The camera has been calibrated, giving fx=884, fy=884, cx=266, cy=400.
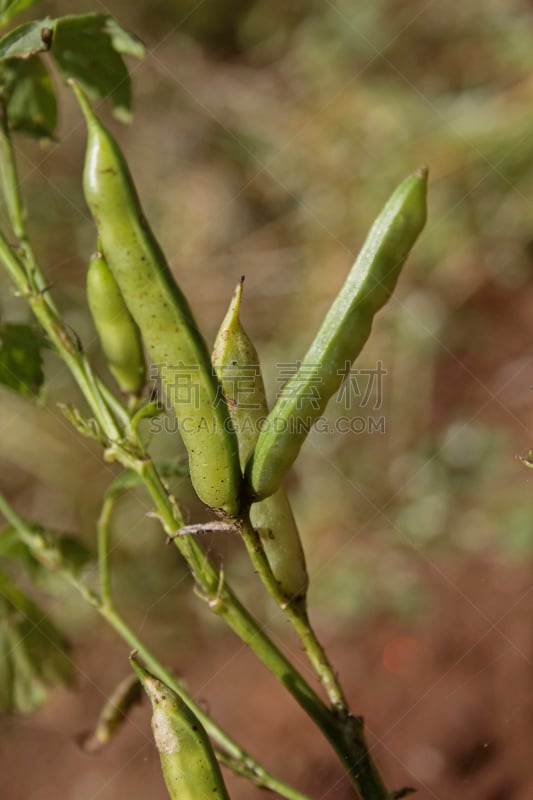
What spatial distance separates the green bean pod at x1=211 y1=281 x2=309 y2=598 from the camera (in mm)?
1117

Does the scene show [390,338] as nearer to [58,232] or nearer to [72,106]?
[58,232]

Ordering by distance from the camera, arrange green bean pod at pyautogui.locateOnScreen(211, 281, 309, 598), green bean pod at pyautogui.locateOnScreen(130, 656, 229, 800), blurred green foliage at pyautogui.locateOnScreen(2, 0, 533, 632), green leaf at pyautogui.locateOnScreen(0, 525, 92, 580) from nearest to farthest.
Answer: green bean pod at pyautogui.locateOnScreen(130, 656, 229, 800) → green bean pod at pyautogui.locateOnScreen(211, 281, 309, 598) → green leaf at pyautogui.locateOnScreen(0, 525, 92, 580) → blurred green foliage at pyautogui.locateOnScreen(2, 0, 533, 632)

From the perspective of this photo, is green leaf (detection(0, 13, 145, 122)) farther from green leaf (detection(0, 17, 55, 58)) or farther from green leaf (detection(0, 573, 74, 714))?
green leaf (detection(0, 573, 74, 714))

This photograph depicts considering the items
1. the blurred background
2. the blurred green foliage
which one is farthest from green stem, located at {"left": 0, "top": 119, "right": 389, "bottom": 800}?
the blurred green foliage

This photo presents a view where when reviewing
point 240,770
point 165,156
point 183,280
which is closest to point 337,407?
point 183,280

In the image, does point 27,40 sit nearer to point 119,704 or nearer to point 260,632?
point 260,632

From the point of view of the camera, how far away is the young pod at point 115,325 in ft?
3.99

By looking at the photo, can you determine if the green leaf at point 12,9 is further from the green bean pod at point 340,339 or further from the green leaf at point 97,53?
the green bean pod at point 340,339

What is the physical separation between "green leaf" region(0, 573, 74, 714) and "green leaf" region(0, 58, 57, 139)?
Answer: 90cm

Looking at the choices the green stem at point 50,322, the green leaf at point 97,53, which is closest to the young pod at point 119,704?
the green stem at point 50,322

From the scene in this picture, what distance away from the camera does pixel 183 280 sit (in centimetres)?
396

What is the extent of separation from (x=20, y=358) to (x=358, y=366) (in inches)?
87.0

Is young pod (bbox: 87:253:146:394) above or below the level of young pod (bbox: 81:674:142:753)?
above

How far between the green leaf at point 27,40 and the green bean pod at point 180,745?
79 cm
